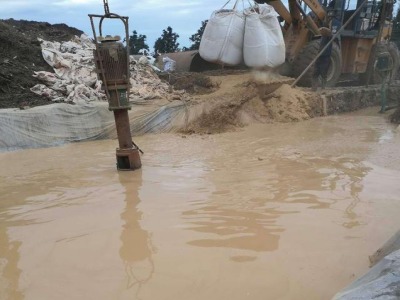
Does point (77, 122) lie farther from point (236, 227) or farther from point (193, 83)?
point (236, 227)

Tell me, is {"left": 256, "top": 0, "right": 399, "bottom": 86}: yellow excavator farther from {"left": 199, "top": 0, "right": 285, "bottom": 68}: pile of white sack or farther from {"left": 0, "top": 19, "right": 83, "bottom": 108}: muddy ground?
{"left": 0, "top": 19, "right": 83, "bottom": 108}: muddy ground

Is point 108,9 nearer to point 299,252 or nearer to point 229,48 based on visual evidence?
point 299,252

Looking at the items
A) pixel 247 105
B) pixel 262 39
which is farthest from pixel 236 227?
pixel 247 105

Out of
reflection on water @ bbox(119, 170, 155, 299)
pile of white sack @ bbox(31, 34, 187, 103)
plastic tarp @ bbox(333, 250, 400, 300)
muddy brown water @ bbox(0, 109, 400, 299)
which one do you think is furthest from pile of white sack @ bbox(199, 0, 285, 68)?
plastic tarp @ bbox(333, 250, 400, 300)

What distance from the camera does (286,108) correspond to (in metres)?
9.20

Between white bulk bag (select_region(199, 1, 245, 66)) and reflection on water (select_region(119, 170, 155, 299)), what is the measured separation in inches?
194

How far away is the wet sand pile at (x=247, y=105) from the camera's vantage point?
826 cm

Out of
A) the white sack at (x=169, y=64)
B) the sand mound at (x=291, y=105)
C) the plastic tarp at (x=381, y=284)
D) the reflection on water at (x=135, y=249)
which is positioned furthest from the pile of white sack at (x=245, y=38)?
the plastic tarp at (x=381, y=284)

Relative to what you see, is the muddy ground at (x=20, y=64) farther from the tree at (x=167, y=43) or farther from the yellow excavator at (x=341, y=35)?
the tree at (x=167, y=43)

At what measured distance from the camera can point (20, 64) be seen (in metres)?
8.75

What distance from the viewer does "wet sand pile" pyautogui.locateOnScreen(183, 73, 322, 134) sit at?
8.26 metres

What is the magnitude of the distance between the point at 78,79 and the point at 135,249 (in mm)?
6434

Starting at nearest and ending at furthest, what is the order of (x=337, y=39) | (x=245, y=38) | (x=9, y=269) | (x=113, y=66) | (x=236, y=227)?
(x=9, y=269)
(x=236, y=227)
(x=113, y=66)
(x=245, y=38)
(x=337, y=39)

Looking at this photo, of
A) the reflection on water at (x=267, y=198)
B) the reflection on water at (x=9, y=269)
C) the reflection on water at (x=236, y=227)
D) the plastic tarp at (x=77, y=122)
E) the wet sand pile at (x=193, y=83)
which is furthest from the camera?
the wet sand pile at (x=193, y=83)
